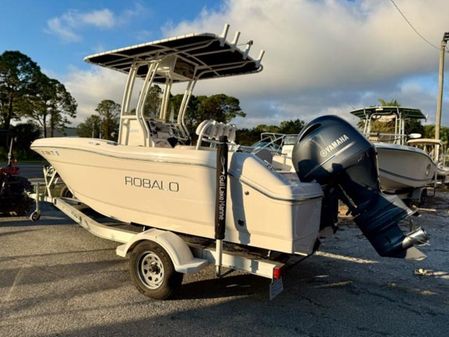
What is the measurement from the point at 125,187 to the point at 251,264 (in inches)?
67.4

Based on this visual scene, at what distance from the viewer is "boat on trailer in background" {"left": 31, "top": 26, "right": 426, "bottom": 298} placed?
141 inches

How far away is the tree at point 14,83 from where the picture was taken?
3475 centimetres

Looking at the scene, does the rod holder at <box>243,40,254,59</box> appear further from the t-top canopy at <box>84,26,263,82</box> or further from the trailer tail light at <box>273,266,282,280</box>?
the trailer tail light at <box>273,266,282,280</box>

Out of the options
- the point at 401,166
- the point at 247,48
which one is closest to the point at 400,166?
the point at 401,166

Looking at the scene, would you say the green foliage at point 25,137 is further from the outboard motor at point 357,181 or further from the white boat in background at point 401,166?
the outboard motor at point 357,181

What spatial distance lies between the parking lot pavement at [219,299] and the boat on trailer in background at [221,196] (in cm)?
42

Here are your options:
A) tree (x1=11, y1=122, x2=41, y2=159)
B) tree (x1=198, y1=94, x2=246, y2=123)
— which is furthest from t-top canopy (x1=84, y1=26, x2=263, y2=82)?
tree (x1=198, y1=94, x2=246, y2=123)

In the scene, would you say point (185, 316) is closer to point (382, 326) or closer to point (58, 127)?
point (382, 326)

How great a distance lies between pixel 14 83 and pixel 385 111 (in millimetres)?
33706

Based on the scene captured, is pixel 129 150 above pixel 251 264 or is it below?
above

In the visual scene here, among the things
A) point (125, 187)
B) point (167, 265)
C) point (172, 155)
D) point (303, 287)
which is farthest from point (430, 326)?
point (125, 187)

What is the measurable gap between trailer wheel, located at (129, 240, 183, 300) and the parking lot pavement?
0.36ft

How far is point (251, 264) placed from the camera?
12.2ft

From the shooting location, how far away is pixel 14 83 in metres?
35.2
